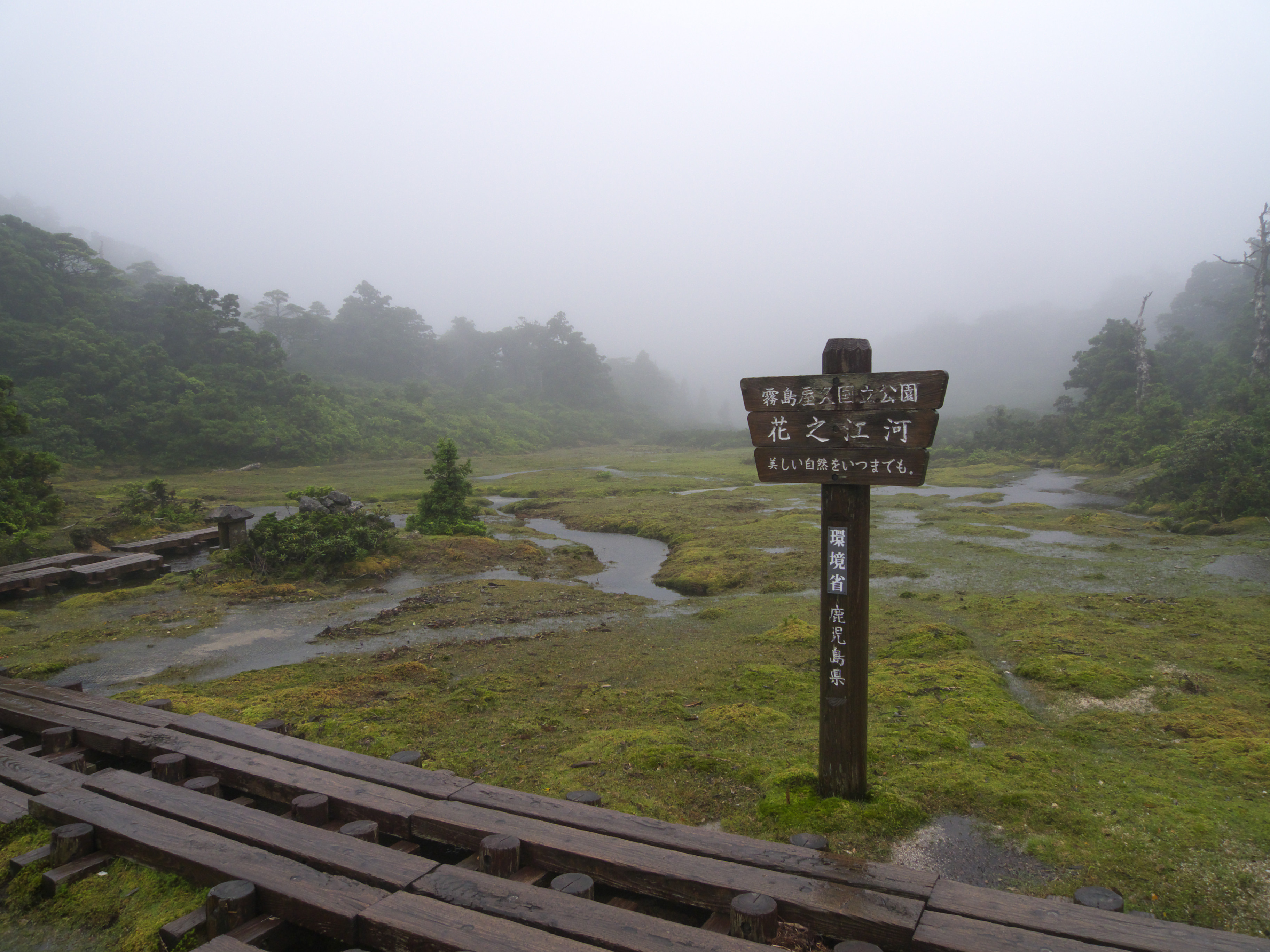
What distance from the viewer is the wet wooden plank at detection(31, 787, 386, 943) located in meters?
3.26

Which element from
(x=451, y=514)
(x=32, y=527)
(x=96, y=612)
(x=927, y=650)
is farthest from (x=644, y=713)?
(x=32, y=527)

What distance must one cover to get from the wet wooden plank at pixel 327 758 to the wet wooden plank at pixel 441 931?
109 centimetres

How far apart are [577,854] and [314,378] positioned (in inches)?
2761

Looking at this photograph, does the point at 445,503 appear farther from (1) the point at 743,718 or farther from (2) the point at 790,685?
(1) the point at 743,718

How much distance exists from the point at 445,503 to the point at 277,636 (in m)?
9.24

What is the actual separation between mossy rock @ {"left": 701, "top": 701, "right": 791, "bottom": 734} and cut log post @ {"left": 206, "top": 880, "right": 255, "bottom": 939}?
4269mm

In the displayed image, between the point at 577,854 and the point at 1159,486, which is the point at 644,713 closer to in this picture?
the point at 577,854

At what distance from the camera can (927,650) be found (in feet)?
29.7

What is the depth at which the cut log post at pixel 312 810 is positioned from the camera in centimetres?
415

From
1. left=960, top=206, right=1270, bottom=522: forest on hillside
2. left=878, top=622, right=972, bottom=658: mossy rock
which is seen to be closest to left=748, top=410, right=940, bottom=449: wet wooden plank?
left=878, top=622, right=972, bottom=658: mossy rock

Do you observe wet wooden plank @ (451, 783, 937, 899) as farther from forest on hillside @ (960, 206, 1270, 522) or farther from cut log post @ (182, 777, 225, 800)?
forest on hillside @ (960, 206, 1270, 522)

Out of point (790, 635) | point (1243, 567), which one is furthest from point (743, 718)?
point (1243, 567)

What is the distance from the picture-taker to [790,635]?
9.95m

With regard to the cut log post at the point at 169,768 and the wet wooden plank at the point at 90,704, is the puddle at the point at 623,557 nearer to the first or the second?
the wet wooden plank at the point at 90,704
